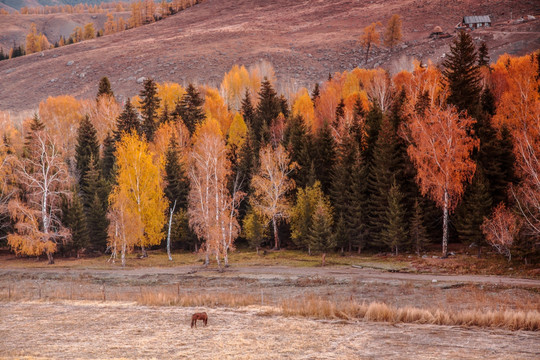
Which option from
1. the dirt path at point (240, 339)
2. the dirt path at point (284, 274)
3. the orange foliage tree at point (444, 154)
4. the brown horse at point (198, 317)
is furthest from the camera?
the orange foliage tree at point (444, 154)

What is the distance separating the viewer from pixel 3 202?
5828 centimetres

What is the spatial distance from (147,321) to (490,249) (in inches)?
1410

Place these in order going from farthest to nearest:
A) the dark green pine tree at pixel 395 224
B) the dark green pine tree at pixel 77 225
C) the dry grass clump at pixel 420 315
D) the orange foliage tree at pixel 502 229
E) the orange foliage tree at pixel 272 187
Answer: the dark green pine tree at pixel 77 225 → the orange foliage tree at pixel 272 187 → the dark green pine tree at pixel 395 224 → the orange foliage tree at pixel 502 229 → the dry grass clump at pixel 420 315

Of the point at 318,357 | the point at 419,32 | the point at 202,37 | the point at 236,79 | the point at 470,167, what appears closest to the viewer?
the point at 318,357

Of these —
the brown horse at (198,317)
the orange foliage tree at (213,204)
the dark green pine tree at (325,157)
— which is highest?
the dark green pine tree at (325,157)

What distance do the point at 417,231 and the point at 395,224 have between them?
7.70 feet

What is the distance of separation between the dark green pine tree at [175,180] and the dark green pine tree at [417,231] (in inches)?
1164

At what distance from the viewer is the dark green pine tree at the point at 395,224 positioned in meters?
48.9

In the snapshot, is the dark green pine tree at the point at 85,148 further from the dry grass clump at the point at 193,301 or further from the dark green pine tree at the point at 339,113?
the dry grass clump at the point at 193,301

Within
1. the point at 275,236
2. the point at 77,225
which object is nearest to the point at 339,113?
the point at 275,236

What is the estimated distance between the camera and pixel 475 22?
16138cm

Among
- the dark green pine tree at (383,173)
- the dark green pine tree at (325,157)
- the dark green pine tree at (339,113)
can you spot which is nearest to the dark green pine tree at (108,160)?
Result: the dark green pine tree at (325,157)

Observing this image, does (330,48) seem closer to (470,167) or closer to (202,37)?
(202,37)

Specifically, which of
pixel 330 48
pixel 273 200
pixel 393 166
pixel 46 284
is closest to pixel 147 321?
pixel 46 284
